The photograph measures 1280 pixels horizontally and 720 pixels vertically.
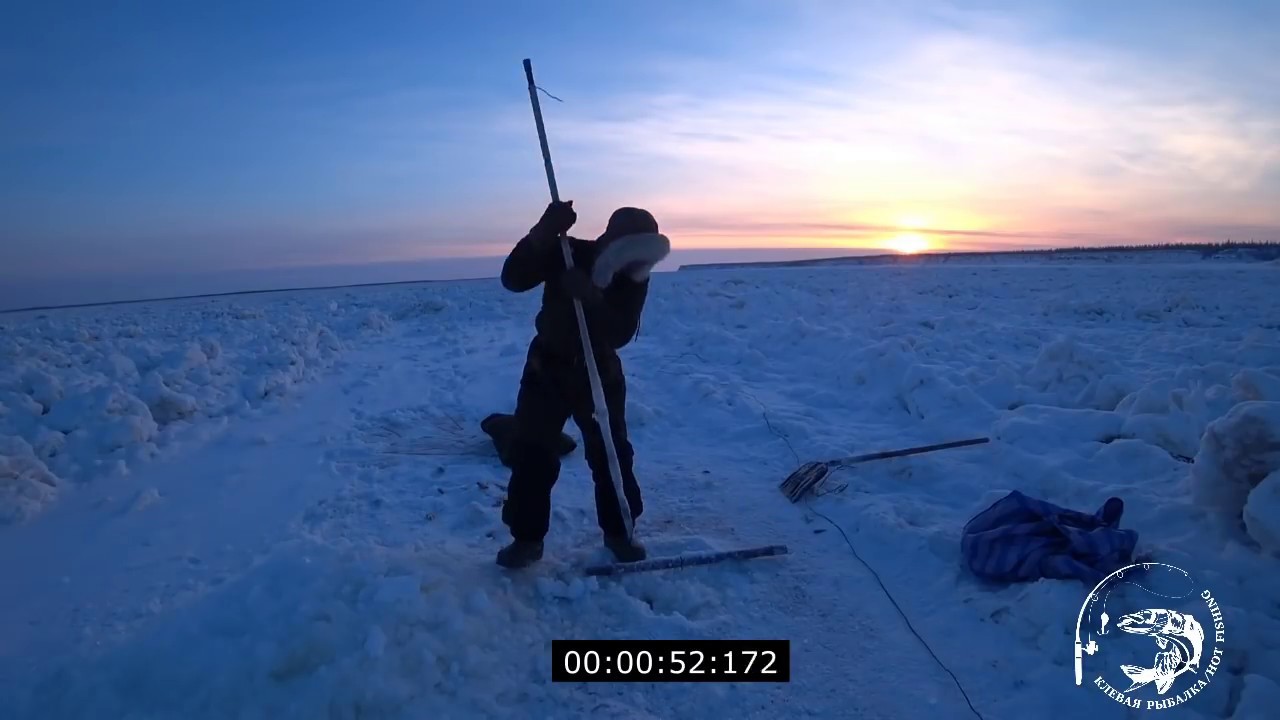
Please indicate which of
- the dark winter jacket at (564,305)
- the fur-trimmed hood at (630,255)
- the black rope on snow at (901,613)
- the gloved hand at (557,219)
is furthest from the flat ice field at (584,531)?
the gloved hand at (557,219)

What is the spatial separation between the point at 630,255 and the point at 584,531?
1839 mm

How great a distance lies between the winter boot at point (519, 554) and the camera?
3.59 metres

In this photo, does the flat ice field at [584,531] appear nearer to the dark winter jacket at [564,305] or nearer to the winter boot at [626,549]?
the winter boot at [626,549]

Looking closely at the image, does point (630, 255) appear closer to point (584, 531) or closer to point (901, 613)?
point (584, 531)

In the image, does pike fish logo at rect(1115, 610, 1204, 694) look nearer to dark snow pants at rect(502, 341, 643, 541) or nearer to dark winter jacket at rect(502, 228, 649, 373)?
dark snow pants at rect(502, 341, 643, 541)

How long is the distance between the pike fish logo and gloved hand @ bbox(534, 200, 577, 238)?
3.09 metres

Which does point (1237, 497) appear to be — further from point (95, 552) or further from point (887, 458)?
point (95, 552)

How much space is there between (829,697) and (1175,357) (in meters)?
8.47

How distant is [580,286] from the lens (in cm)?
347

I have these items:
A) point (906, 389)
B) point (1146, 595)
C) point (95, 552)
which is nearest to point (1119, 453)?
point (1146, 595)
